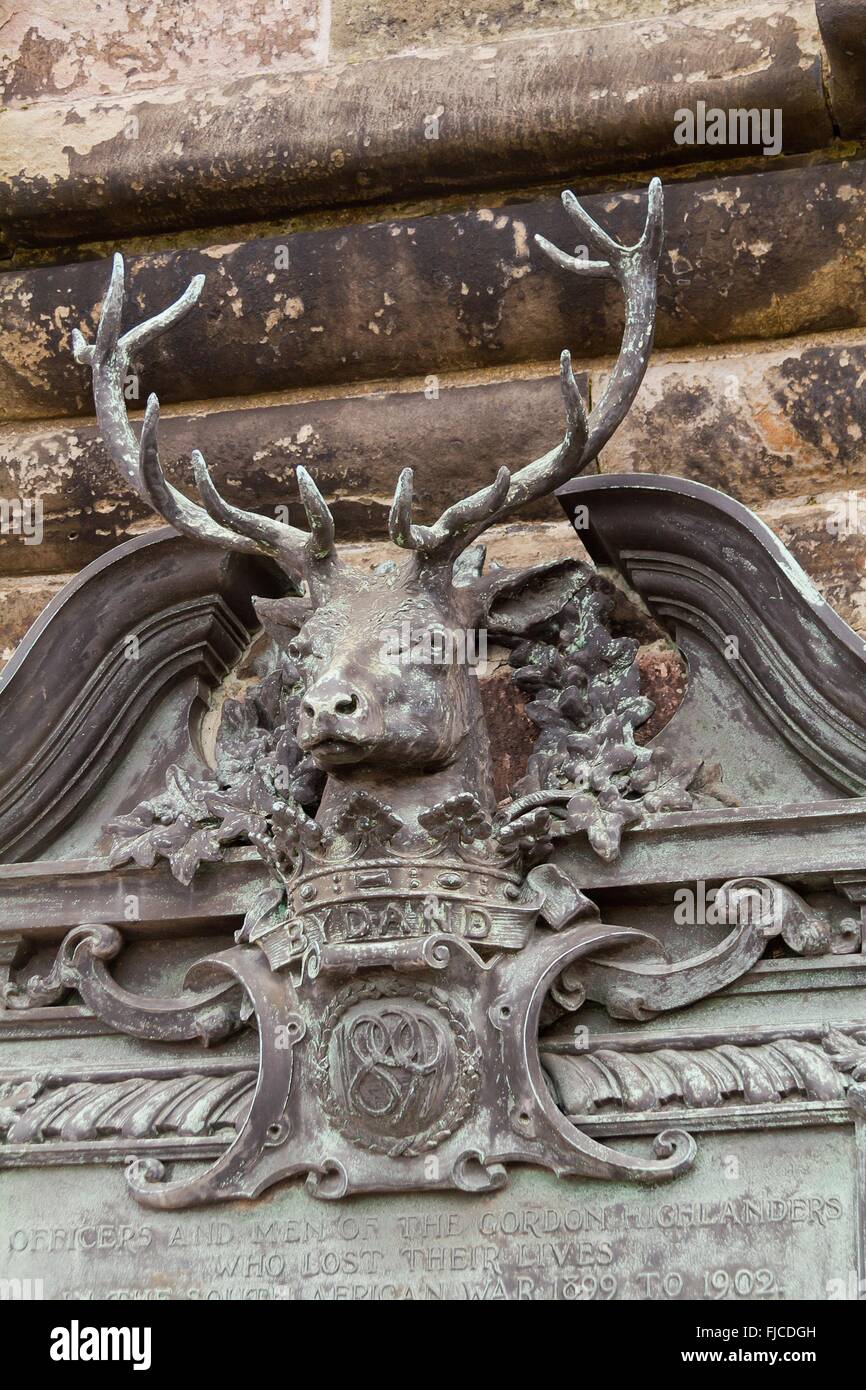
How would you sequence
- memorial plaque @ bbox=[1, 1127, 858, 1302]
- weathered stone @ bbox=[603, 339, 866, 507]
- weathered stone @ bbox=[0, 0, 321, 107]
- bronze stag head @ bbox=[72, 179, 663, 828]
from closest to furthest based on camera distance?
memorial plaque @ bbox=[1, 1127, 858, 1302]
bronze stag head @ bbox=[72, 179, 663, 828]
weathered stone @ bbox=[603, 339, 866, 507]
weathered stone @ bbox=[0, 0, 321, 107]

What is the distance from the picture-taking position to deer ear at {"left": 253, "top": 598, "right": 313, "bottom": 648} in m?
3.44

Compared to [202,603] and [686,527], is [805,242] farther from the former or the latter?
[202,603]

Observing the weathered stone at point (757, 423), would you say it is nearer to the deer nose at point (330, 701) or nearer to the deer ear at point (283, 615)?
the deer ear at point (283, 615)

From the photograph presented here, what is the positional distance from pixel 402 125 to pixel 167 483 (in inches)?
41.8

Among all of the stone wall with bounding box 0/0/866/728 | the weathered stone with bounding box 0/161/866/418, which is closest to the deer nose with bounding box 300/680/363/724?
the stone wall with bounding box 0/0/866/728

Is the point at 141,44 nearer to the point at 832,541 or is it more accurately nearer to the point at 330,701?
the point at 832,541

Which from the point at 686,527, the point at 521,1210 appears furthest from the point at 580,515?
the point at 521,1210

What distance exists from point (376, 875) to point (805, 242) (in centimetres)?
156

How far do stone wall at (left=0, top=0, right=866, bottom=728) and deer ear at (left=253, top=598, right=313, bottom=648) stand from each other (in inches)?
20.0

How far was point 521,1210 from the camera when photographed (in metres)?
3.13

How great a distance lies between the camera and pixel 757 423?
380 centimetres

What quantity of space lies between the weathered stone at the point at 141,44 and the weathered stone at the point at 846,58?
3.91 ft

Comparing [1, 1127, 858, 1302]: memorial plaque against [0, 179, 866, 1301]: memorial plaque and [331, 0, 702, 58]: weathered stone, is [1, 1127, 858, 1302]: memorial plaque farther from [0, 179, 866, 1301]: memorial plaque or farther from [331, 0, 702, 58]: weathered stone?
[331, 0, 702, 58]: weathered stone
